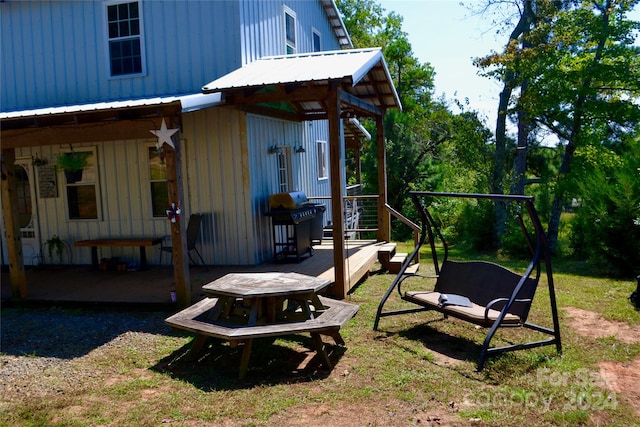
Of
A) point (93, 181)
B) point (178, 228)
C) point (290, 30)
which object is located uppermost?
point (290, 30)

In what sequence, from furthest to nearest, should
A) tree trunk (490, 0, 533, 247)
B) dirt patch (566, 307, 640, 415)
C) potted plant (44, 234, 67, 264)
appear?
1. tree trunk (490, 0, 533, 247)
2. potted plant (44, 234, 67, 264)
3. dirt patch (566, 307, 640, 415)

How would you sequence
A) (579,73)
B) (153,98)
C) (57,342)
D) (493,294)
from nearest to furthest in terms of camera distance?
(493,294), (57,342), (153,98), (579,73)

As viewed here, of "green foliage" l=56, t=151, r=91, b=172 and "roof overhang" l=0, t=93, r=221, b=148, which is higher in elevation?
"roof overhang" l=0, t=93, r=221, b=148

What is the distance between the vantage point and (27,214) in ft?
34.8

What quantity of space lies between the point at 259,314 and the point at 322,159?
8910mm

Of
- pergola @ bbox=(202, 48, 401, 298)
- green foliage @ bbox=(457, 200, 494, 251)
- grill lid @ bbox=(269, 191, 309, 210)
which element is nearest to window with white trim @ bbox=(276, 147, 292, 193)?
grill lid @ bbox=(269, 191, 309, 210)

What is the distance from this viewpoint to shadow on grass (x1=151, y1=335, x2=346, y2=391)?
194 inches

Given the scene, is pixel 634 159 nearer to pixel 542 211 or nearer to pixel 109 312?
pixel 542 211

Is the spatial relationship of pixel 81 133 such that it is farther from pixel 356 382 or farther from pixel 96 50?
pixel 356 382

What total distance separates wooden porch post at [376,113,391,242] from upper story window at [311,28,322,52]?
3587mm

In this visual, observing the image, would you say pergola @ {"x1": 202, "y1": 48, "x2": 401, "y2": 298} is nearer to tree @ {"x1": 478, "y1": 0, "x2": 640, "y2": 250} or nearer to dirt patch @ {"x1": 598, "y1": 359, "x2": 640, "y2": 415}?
dirt patch @ {"x1": 598, "y1": 359, "x2": 640, "y2": 415}

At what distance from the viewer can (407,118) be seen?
830 inches

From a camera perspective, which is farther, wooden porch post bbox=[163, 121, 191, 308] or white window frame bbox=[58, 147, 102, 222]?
white window frame bbox=[58, 147, 102, 222]

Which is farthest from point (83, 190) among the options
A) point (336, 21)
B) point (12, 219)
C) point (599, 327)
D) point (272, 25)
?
point (599, 327)
